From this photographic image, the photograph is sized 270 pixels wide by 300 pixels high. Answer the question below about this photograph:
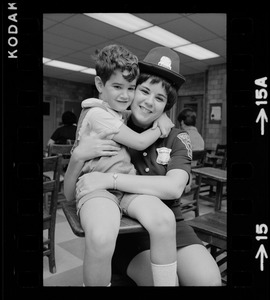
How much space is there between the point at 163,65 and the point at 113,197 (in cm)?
48

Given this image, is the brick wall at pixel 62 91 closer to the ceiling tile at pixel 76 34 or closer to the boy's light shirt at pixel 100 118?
the ceiling tile at pixel 76 34

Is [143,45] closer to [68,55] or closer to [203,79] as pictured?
[68,55]

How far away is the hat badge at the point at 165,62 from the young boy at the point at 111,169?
0.09 m

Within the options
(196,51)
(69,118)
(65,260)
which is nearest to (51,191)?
(65,260)

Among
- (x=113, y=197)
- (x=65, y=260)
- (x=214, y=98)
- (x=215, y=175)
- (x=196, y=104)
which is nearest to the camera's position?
(x=113, y=197)

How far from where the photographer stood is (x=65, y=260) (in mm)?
2055

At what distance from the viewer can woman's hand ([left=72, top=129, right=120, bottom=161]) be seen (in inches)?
33.4

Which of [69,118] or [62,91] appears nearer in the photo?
[69,118]

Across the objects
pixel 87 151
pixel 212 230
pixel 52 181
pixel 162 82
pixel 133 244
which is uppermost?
pixel 162 82

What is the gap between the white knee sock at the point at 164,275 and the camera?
706mm

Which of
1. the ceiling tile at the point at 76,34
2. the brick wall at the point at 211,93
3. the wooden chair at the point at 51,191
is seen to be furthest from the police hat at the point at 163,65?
the brick wall at the point at 211,93
